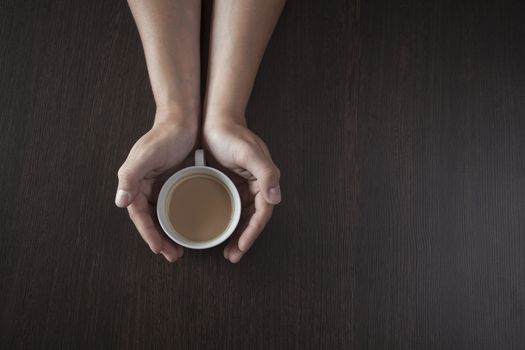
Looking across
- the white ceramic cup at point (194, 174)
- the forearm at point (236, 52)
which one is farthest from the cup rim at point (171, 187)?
the forearm at point (236, 52)

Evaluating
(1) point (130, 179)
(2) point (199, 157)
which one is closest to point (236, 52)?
(2) point (199, 157)

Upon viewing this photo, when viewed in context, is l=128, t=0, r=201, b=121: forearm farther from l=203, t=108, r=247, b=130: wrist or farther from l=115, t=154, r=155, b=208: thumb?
l=115, t=154, r=155, b=208: thumb

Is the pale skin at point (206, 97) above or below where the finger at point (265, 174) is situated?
above

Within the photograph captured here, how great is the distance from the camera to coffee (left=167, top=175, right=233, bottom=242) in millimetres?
789

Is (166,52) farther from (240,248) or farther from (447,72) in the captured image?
(447,72)

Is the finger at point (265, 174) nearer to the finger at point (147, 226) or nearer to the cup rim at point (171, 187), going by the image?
the cup rim at point (171, 187)

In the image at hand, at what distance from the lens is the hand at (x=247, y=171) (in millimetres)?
714

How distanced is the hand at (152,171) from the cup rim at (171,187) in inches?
1.0

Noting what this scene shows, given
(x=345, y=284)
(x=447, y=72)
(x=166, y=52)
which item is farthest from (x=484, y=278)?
(x=166, y=52)

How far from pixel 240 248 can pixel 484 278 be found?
535 mm

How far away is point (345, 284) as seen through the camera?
846 millimetres

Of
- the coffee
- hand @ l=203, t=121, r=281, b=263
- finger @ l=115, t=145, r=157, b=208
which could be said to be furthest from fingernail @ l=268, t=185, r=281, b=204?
finger @ l=115, t=145, r=157, b=208

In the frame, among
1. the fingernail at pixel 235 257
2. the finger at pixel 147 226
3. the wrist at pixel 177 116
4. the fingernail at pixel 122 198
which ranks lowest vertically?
the fingernail at pixel 235 257

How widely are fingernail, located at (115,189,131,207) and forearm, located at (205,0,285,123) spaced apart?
8.8 inches
